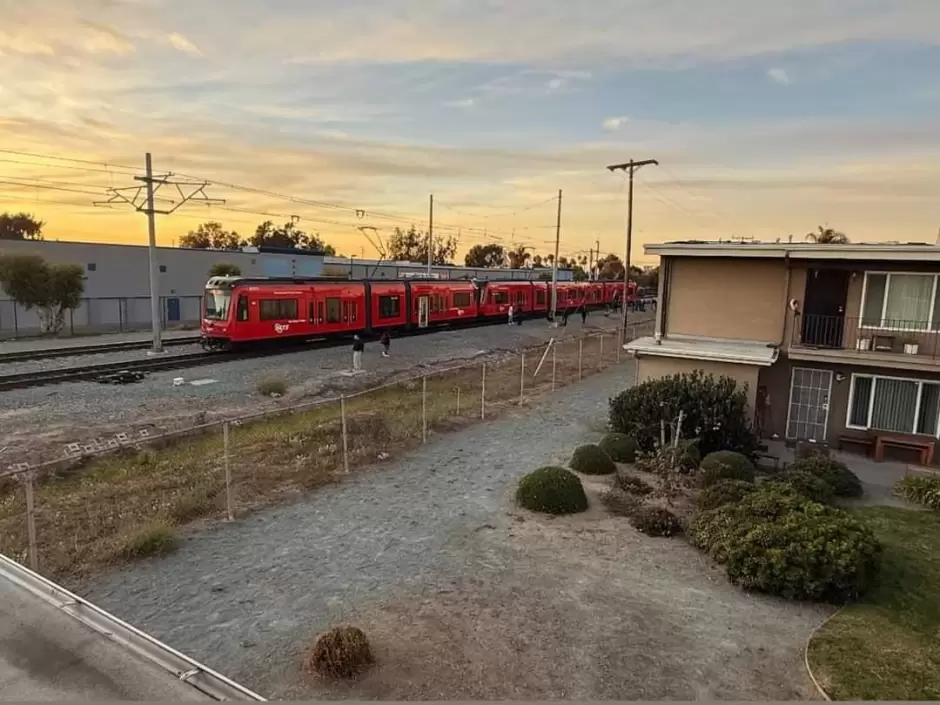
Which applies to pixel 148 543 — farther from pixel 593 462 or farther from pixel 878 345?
pixel 878 345

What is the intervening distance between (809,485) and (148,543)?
39.2ft

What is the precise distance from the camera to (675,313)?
19719 mm

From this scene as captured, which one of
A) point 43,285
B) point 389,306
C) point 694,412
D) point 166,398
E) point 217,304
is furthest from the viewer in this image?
point 389,306

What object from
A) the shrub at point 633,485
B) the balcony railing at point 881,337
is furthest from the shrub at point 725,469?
the balcony railing at point 881,337

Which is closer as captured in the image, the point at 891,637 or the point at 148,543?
the point at 891,637

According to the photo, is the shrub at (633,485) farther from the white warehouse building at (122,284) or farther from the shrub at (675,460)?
the white warehouse building at (122,284)

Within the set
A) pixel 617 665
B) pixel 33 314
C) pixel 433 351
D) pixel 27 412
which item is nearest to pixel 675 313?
pixel 617 665

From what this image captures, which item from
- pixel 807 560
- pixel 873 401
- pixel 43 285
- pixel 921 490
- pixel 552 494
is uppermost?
pixel 43 285

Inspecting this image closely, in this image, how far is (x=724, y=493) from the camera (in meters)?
11.6

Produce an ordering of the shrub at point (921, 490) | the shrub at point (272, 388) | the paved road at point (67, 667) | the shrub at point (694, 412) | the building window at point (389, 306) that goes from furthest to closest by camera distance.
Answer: the building window at point (389, 306)
the shrub at point (272, 388)
the shrub at point (694, 412)
the shrub at point (921, 490)
the paved road at point (67, 667)

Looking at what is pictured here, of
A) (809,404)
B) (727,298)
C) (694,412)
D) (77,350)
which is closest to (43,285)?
(77,350)

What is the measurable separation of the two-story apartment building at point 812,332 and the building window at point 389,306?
2056 cm

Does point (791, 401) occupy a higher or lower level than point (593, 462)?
higher

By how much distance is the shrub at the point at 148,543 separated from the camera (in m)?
9.46
